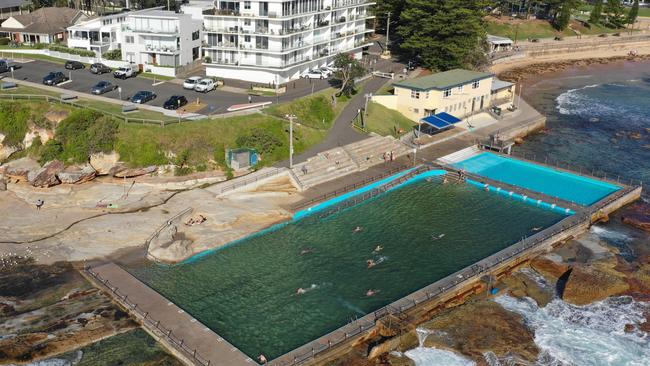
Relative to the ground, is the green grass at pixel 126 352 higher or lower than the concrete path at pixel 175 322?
lower

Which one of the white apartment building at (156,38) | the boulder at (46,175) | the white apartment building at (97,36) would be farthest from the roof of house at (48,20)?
the boulder at (46,175)

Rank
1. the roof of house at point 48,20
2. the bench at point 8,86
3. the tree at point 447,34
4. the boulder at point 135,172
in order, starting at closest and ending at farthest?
the boulder at point 135,172 < the bench at point 8,86 < the tree at point 447,34 < the roof of house at point 48,20

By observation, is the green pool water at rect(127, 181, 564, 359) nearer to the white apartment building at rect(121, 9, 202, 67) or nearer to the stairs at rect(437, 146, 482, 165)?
the stairs at rect(437, 146, 482, 165)

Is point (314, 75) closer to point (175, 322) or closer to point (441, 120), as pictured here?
point (441, 120)

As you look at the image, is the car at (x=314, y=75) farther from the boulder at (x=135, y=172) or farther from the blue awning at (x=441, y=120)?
the boulder at (x=135, y=172)

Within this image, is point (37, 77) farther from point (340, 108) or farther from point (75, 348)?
point (75, 348)

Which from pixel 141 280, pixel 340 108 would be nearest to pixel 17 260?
pixel 141 280

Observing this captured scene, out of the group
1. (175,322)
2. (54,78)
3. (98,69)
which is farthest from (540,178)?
(54,78)
